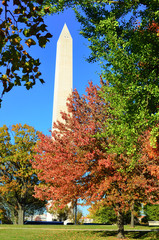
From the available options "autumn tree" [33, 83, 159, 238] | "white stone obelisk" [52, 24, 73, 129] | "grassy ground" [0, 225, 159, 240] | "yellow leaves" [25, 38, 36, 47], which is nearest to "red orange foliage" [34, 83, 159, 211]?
"autumn tree" [33, 83, 159, 238]

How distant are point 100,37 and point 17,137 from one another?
75.5 ft

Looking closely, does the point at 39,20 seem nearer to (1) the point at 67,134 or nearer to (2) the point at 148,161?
(2) the point at 148,161

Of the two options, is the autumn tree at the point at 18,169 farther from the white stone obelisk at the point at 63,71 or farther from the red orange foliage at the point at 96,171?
the red orange foliage at the point at 96,171

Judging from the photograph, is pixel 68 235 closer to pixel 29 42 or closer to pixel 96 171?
pixel 96 171

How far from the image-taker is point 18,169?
30.4m

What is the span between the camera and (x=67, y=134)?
51.9 feet

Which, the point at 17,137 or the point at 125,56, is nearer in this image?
the point at 125,56

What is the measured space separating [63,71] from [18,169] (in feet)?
52.2

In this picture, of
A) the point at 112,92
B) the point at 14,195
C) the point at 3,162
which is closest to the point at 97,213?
the point at 14,195

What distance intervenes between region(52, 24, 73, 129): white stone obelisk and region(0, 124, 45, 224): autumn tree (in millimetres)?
6656

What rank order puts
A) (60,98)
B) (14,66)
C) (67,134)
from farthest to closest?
(60,98)
(67,134)
(14,66)

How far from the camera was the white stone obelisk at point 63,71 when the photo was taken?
120 feet

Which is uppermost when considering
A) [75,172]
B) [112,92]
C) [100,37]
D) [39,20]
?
[100,37]

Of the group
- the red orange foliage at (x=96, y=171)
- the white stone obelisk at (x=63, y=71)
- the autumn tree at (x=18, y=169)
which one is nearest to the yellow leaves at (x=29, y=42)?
the red orange foliage at (x=96, y=171)
